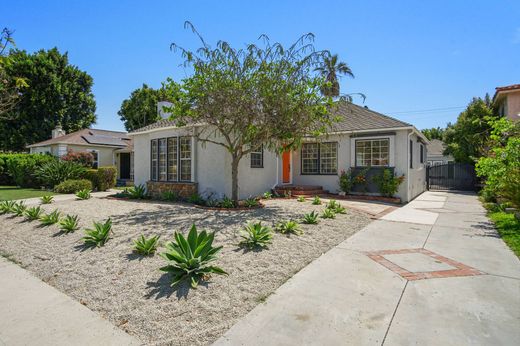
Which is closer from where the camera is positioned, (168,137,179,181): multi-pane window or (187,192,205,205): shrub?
(187,192,205,205): shrub

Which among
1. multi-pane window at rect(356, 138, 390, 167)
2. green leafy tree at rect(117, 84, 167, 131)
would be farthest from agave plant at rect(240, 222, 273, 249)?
green leafy tree at rect(117, 84, 167, 131)

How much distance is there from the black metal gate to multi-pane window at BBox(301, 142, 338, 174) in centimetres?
1038

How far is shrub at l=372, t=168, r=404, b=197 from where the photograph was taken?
508 inches

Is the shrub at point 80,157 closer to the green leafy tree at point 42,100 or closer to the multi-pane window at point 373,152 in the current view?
the green leafy tree at point 42,100

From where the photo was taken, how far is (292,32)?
9.36m

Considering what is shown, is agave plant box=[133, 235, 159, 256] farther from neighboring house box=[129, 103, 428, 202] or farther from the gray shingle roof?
the gray shingle roof

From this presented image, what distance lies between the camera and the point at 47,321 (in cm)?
336

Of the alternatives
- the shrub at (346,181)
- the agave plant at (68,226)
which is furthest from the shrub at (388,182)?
the agave plant at (68,226)

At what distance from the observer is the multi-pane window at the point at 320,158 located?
14945 millimetres

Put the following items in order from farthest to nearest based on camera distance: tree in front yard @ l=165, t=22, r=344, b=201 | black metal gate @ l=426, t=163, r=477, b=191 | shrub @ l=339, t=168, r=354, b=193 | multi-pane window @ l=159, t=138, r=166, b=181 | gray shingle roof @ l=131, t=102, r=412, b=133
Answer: black metal gate @ l=426, t=163, r=477, b=191 < shrub @ l=339, t=168, r=354, b=193 < multi-pane window @ l=159, t=138, r=166, b=181 < gray shingle roof @ l=131, t=102, r=412, b=133 < tree in front yard @ l=165, t=22, r=344, b=201

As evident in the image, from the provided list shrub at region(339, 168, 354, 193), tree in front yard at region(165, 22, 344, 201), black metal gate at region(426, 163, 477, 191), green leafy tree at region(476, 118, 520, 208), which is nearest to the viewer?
green leafy tree at region(476, 118, 520, 208)

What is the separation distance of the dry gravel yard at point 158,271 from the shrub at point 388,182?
517cm

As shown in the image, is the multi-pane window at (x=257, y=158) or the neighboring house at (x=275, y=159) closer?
the neighboring house at (x=275, y=159)

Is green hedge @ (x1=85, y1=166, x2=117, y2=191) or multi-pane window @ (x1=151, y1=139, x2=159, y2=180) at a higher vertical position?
multi-pane window @ (x1=151, y1=139, x2=159, y2=180)
